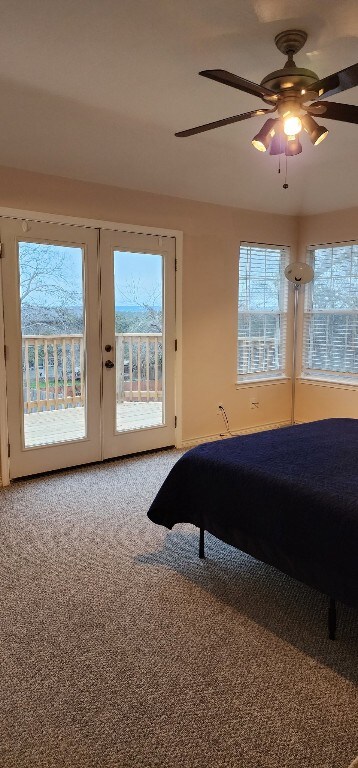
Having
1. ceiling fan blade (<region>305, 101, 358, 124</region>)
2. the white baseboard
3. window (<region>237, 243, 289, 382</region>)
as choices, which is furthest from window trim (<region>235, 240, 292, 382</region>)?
ceiling fan blade (<region>305, 101, 358, 124</region>)

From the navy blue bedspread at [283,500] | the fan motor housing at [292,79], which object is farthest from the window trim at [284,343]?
the fan motor housing at [292,79]

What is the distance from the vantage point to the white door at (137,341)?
4426 millimetres

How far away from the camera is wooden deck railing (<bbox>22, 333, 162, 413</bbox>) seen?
Answer: 4.17m

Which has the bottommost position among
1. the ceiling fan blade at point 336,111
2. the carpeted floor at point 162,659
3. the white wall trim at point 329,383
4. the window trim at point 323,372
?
the carpeted floor at point 162,659

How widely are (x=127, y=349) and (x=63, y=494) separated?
146 centimetres

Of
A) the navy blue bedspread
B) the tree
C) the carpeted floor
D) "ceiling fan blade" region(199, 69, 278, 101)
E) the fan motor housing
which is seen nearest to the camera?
the carpeted floor

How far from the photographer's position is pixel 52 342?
4207mm

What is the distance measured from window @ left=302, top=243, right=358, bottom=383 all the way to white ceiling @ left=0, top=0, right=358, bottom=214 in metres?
0.69

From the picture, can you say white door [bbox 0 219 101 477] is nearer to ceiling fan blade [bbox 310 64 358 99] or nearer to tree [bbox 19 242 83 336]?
tree [bbox 19 242 83 336]

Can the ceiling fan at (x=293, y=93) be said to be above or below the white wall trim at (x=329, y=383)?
above

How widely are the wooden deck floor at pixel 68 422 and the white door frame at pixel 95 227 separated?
0.77ft

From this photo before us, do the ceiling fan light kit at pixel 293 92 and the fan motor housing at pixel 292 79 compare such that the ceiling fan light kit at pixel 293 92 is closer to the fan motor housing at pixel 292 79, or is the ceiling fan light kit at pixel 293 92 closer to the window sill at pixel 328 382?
the fan motor housing at pixel 292 79

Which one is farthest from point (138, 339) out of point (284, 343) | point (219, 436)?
point (284, 343)

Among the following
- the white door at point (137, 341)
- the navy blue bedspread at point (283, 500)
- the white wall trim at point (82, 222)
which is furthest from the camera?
the white door at point (137, 341)
